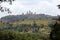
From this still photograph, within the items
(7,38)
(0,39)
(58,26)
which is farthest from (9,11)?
(7,38)

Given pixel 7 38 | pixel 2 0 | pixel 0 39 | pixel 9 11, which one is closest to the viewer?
pixel 2 0

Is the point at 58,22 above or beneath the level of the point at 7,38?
above

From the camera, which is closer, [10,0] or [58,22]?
[10,0]

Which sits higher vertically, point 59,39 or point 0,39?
point 59,39

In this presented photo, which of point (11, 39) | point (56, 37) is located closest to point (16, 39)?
point (11, 39)

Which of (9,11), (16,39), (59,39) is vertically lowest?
(16,39)

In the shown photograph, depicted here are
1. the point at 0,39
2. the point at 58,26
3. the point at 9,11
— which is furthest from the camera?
the point at 0,39

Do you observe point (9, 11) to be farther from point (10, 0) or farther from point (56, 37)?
point (56, 37)

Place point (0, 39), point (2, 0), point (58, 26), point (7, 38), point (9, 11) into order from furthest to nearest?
1. point (7, 38)
2. point (0, 39)
3. point (58, 26)
4. point (9, 11)
5. point (2, 0)

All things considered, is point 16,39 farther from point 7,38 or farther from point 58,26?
point 58,26
